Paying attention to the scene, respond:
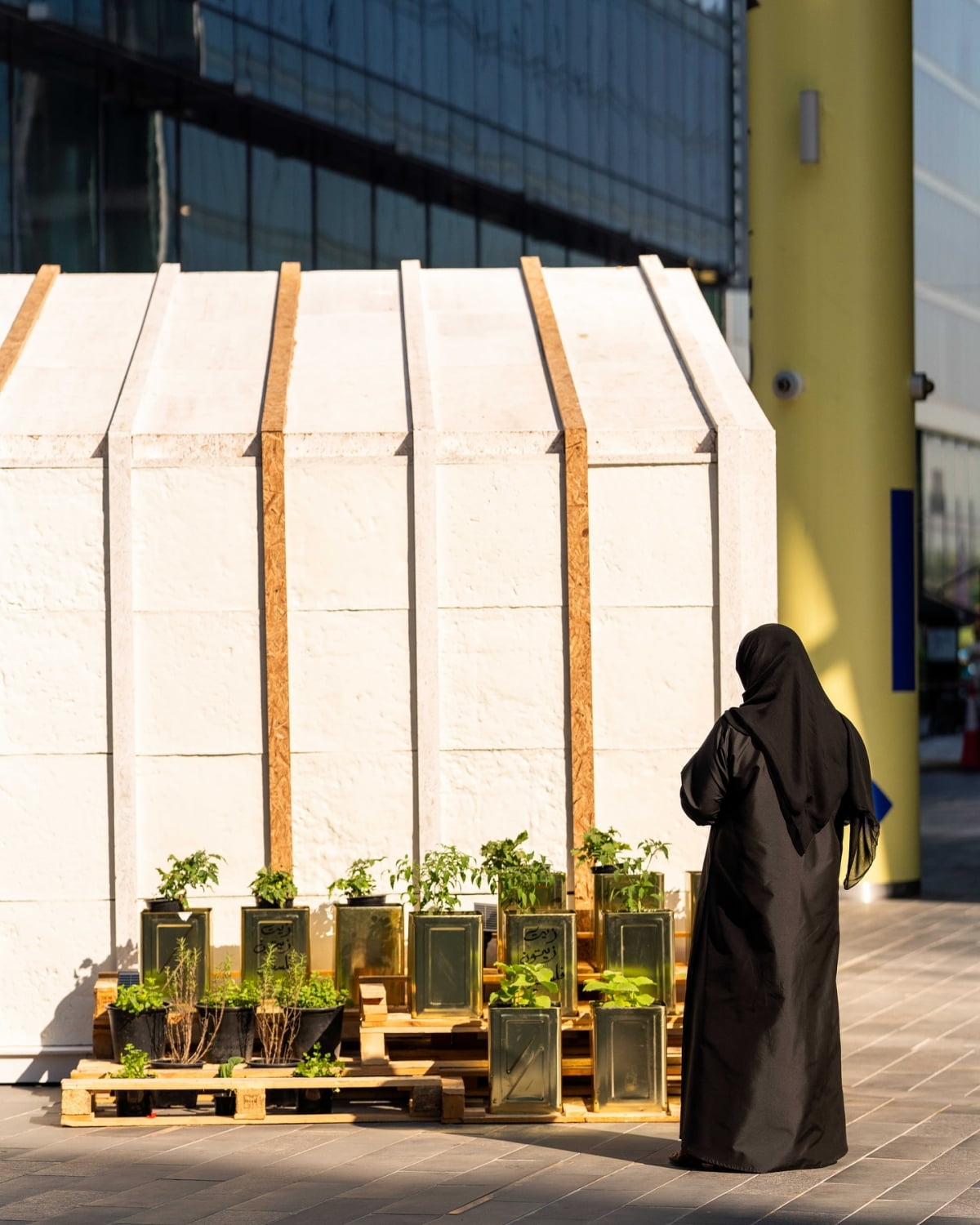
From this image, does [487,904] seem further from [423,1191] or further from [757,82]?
[757,82]

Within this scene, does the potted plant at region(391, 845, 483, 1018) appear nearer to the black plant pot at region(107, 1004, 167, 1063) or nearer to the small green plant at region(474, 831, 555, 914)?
the small green plant at region(474, 831, 555, 914)

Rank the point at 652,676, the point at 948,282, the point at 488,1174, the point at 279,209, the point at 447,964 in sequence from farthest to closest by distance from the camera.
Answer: the point at 948,282 → the point at 279,209 → the point at 652,676 → the point at 447,964 → the point at 488,1174

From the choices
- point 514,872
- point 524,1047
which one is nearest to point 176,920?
point 514,872

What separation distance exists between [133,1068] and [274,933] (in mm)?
972

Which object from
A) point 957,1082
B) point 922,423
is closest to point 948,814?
point 957,1082

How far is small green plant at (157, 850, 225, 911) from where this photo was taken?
366 inches

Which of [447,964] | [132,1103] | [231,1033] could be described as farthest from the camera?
[447,964]

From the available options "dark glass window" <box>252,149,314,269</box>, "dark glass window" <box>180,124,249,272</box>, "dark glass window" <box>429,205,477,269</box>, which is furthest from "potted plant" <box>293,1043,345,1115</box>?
"dark glass window" <box>429,205,477,269</box>

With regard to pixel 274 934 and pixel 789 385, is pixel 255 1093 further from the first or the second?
pixel 789 385

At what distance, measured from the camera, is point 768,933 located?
7.40 metres

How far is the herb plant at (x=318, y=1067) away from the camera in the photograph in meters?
8.53

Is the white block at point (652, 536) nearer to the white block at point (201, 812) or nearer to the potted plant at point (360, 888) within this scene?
the potted plant at point (360, 888)

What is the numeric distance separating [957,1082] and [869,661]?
6.85 m

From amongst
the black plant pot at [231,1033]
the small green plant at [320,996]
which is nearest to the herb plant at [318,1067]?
the small green plant at [320,996]
